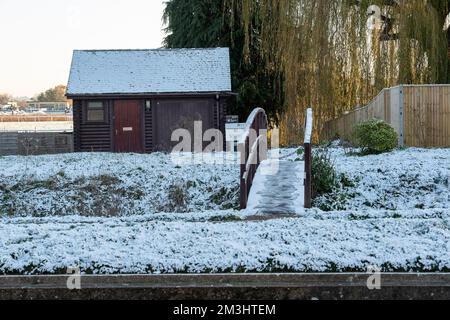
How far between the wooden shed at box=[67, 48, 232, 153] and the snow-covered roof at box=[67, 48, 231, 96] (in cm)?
4

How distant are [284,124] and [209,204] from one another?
14.7 meters

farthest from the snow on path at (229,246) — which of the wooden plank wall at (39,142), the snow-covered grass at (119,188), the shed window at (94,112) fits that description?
the wooden plank wall at (39,142)

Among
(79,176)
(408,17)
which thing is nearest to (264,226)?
(79,176)

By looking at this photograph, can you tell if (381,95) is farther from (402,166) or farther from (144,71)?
(144,71)

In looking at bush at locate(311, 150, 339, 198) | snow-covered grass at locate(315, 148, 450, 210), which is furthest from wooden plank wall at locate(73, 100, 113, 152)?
bush at locate(311, 150, 339, 198)

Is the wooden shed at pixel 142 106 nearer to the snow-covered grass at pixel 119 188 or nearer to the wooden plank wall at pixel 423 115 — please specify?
the wooden plank wall at pixel 423 115

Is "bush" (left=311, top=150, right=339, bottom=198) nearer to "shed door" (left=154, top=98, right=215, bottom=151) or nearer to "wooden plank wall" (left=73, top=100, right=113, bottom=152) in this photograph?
"shed door" (left=154, top=98, right=215, bottom=151)

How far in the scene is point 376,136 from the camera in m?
15.9

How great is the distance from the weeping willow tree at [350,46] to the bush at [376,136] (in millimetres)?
6004

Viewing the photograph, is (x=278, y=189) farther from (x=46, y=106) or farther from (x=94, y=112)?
(x=46, y=106)

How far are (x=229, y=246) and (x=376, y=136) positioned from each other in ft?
31.6

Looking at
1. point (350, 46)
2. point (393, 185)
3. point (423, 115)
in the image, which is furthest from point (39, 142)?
point (393, 185)

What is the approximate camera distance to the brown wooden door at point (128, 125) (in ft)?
92.0

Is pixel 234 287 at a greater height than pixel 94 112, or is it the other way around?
pixel 94 112
